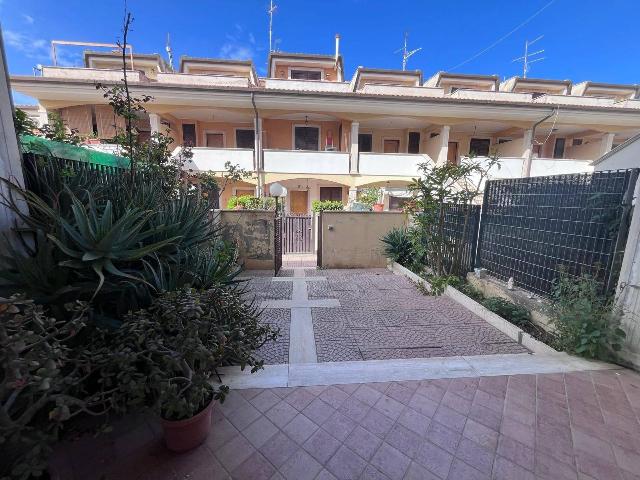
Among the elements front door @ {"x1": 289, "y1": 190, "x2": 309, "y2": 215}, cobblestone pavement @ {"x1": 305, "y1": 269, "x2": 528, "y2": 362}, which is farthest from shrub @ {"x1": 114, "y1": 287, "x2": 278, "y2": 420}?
front door @ {"x1": 289, "y1": 190, "x2": 309, "y2": 215}

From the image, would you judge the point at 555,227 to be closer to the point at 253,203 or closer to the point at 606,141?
the point at 253,203

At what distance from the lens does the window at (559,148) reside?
1496 centimetres

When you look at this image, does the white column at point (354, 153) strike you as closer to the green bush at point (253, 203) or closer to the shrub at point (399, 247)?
the green bush at point (253, 203)

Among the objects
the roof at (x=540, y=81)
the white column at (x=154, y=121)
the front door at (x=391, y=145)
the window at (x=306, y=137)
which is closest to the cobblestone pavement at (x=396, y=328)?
the window at (x=306, y=137)

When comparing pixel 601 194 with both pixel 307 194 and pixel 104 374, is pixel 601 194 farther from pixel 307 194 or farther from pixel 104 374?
pixel 307 194

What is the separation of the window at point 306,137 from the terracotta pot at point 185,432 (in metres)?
13.3

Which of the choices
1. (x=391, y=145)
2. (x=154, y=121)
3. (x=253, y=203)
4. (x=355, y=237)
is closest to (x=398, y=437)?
(x=355, y=237)

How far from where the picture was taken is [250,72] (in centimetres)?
1524

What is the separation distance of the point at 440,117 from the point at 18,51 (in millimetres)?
13040

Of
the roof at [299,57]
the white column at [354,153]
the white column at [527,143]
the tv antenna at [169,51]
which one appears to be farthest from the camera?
the tv antenna at [169,51]

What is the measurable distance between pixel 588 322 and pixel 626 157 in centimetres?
582

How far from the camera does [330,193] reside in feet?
47.4

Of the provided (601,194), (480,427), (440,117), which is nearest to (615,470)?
(480,427)

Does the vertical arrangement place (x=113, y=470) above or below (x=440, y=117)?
below
